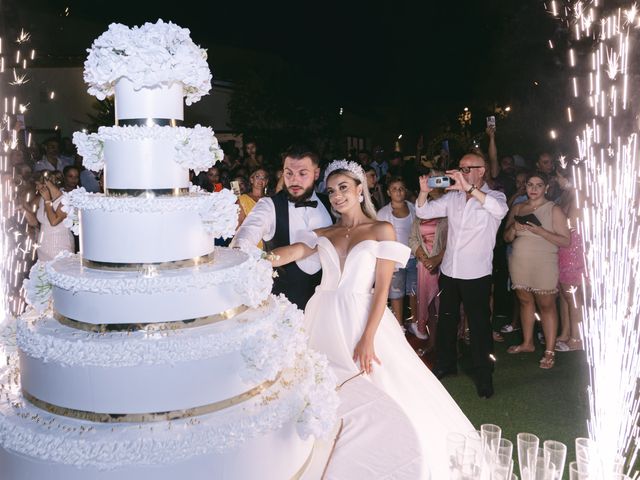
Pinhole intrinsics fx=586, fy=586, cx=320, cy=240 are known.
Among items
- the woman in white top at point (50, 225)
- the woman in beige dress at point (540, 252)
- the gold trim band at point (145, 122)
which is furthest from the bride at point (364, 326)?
the woman in white top at point (50, 225)

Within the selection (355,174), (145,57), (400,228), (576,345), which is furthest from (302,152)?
(576,345)

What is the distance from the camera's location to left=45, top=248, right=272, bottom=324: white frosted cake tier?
1981 mm

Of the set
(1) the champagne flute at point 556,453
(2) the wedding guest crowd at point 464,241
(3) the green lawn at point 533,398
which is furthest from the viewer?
(2) the wedding guest crowd at point 464,241

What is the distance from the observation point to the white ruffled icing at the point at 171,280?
6.46 feet

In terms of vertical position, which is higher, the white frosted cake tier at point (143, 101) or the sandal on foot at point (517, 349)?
the white frosted cake tier at point (143, 101)

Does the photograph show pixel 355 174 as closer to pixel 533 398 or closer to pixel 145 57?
pixel 145 57

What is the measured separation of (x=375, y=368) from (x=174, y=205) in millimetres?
1704

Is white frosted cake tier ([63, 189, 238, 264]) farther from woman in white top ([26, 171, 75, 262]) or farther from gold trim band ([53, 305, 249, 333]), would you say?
woman in white top ([26, 171, 75, 262])

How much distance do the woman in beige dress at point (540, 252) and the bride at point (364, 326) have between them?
7.63 feet

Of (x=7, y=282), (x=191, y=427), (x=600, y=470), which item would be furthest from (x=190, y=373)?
(x=7, y=282)

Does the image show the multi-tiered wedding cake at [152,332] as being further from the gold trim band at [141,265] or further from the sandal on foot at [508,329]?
the sandal on foot at [508,329]

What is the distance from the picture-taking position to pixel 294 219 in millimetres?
3973

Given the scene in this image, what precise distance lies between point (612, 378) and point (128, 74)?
135 inches

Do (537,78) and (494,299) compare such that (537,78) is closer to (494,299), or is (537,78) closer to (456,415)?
(494,299)
